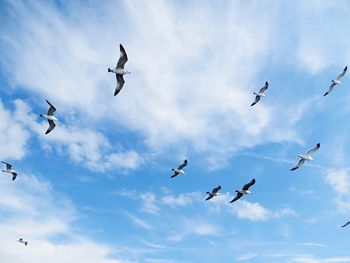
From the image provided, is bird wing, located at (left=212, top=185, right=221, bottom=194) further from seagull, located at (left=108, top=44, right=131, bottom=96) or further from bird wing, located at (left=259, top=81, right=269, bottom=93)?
seagull, located at (left=108, top=44, right=131, bottom=96)

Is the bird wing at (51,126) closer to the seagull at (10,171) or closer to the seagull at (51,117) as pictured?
the seagull at (51,117)

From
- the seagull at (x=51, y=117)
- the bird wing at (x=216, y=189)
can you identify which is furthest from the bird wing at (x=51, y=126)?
the bird wing at (x=216, y=189)

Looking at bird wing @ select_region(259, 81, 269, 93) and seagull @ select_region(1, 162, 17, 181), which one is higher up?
bird wing @ select_region(259, 81, 269, 93)

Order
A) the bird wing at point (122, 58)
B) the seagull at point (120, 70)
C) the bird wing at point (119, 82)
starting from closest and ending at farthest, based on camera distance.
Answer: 1. the bird wing at point (122, 58)
2. the seagull at point (120, 70)
3. the bird wing at point (119, 82)

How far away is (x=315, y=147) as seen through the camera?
7225 cm

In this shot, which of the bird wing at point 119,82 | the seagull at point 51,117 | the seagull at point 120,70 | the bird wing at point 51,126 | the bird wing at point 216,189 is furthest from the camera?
the bird wing at point 216,189

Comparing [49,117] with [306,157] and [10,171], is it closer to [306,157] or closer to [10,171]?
[10,171]

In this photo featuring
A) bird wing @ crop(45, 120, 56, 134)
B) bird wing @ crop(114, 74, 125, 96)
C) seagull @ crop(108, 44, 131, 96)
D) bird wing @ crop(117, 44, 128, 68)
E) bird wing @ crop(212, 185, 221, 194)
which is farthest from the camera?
bird wing @ crop(212, 185, 221, 194)

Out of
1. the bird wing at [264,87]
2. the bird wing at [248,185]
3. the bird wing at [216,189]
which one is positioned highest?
the bird wing at [264,87]

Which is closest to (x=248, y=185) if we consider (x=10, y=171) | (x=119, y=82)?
(x=119, y=82)

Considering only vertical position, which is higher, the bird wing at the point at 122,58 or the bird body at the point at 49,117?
the bird body at the point at 49,117

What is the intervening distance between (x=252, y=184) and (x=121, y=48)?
2718 centimetres

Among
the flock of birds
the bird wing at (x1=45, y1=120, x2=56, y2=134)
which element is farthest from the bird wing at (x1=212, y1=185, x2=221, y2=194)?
the bird wing at (x1=45, y1=120, x2=56, y2=134)

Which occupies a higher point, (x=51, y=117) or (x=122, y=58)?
(x=51, y=117)
